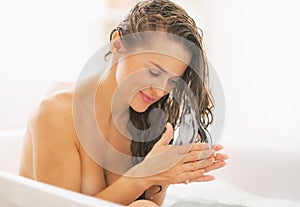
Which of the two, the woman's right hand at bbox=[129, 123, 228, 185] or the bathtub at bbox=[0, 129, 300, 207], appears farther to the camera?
the bathtub at bbox=[0, 129, 300, 207]

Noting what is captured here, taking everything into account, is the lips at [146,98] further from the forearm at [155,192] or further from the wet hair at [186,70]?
the forearm at [155,192]

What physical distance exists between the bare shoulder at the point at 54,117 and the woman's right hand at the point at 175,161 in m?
0.20

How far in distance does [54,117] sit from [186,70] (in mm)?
322

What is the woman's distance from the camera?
1084mm

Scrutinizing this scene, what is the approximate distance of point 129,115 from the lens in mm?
1310

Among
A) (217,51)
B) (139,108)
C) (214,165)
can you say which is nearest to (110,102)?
(139,108)

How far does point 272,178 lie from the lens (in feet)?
5.15

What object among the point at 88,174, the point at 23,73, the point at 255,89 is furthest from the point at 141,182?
the point at 255,89

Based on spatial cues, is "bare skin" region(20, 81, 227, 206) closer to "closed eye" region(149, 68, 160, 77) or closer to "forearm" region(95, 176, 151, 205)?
"forearm" region(95, 176, 151, 205)

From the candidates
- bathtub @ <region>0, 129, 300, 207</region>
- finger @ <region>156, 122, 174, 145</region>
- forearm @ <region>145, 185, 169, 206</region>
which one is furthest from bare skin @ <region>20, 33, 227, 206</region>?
bathtub @ <region>0, 129, 300, 207</region>

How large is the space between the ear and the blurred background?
105 cm

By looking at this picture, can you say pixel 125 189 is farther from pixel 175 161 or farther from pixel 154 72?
pixel 154 72

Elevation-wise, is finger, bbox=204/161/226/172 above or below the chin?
below

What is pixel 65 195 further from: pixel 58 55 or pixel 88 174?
pixel 58 55
